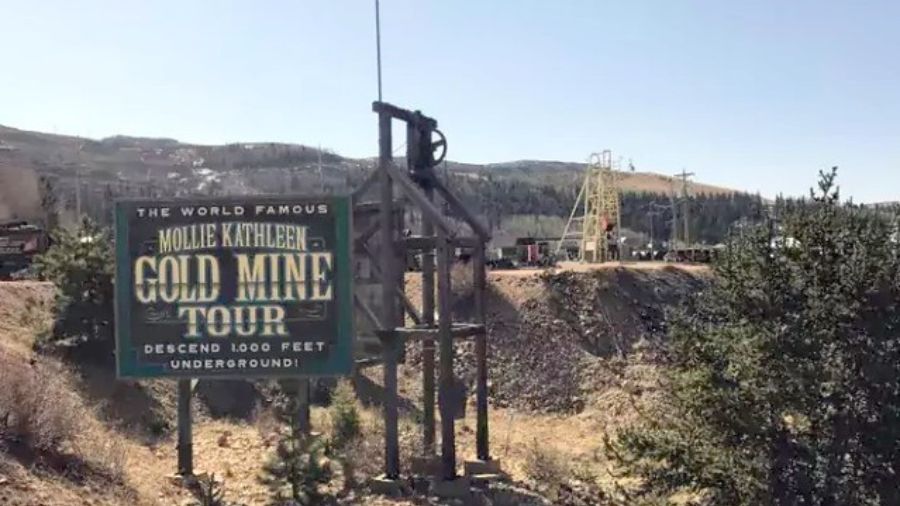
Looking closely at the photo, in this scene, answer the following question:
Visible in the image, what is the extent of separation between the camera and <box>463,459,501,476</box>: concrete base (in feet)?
54.9

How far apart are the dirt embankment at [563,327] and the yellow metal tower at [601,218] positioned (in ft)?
36.3

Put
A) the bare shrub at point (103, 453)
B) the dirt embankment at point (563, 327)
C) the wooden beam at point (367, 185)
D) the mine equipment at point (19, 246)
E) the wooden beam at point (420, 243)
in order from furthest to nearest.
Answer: the mine equipment at point (19, 246), the dirt embankment at point (563, 327), the wooden beam at point (367, 185), the wooden beam at point (420, 243), the bare shrub at point (103, 453)

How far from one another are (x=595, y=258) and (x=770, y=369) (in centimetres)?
3268

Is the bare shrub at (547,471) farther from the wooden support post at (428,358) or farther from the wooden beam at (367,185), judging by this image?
the wooden beam at (367,185)

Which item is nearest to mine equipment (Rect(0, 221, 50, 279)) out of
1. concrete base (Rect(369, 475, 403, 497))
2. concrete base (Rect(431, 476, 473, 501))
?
concrete base (Rect(369, 475, 403, 497))

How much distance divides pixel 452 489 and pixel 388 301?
3.28 metres

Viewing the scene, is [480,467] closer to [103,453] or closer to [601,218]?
[103,453]

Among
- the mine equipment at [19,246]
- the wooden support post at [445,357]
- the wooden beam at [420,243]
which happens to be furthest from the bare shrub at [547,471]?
the mine equipment at [19,246]

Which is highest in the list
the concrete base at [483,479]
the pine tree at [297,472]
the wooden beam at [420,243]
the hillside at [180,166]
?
the hillside at [180,166]

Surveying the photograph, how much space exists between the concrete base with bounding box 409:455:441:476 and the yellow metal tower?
104 ft

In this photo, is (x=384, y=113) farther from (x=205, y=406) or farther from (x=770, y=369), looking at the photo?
(x=205, y=406)

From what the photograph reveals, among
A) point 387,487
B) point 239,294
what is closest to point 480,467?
point 387,487

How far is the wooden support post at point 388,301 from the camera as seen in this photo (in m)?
15.8

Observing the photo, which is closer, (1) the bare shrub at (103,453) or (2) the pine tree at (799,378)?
(1) the bare shrub at (103,453)
